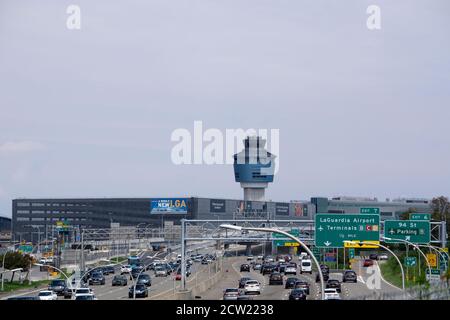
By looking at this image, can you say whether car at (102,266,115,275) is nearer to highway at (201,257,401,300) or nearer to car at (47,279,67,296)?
highway at (201,257,401,300)

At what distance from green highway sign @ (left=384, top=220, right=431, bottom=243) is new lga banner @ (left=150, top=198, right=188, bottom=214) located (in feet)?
230

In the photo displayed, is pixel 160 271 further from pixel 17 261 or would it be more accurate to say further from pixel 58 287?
pixel 58 287

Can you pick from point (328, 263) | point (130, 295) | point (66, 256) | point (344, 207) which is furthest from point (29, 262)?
point (344, 207)

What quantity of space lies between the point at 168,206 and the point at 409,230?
2840 inches

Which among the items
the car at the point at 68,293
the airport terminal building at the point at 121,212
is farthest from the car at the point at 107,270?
the car at the point at 68,293

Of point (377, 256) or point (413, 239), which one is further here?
point (377, 256)

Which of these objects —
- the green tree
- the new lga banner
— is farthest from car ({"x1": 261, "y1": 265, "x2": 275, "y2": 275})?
the new lga banner

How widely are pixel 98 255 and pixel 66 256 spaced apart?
374 inches

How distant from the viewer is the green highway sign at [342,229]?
155ft

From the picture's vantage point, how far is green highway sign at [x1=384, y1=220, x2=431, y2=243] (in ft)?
178

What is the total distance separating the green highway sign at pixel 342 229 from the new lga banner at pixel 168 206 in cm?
7549

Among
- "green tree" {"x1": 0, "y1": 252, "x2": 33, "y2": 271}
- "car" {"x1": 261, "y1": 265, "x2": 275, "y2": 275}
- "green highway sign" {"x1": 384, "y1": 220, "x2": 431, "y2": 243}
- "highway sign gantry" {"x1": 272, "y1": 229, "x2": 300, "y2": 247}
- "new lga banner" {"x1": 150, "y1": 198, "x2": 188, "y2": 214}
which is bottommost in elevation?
"car" {"x1": 261, "y1": 265, "x2": 275, "y2": 275}
